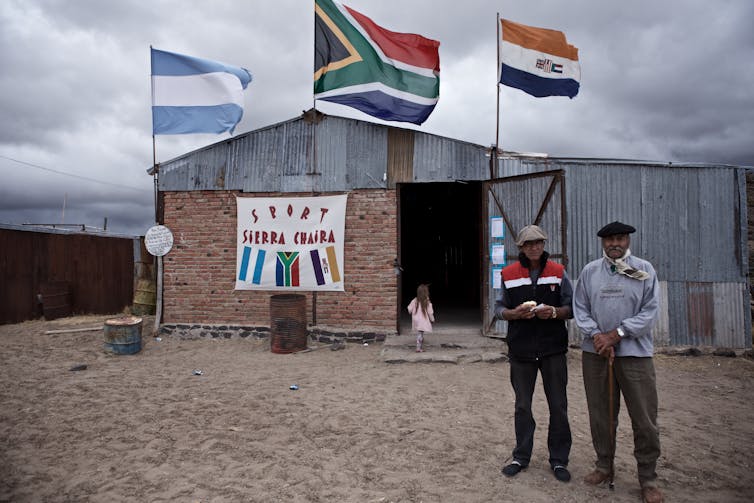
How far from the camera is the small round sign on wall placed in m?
9.48

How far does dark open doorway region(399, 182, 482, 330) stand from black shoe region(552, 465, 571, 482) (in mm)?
9232

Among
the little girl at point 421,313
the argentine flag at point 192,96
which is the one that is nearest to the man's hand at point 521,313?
the little girl at point 421,313

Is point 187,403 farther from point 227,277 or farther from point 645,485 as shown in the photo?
point 645,485

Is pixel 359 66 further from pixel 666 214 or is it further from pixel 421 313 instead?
pixel 666 214

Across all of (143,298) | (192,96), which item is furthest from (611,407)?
(143,298)

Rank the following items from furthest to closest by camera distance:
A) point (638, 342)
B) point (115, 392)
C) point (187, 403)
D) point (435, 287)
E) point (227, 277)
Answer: point (435, 287)
point (227, 277)
point (115, 392)
point (187, 403)
point (638, 342)

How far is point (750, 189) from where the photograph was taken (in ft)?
38.4

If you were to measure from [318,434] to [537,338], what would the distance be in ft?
7.92

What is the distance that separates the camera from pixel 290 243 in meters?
9.21

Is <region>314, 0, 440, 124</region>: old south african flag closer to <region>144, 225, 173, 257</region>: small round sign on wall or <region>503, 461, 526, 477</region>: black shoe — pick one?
<region>144, 225, 173, 257</region>: small round sign on wall

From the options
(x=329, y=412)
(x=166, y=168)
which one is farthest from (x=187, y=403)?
(x=166, y=168)

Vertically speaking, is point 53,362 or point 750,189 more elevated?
point 750,189

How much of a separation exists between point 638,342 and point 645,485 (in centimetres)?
104

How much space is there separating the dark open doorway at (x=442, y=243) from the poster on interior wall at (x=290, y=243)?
15.4 feet
